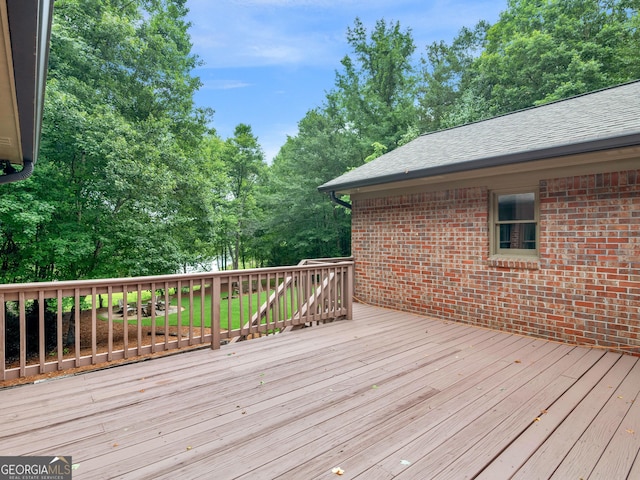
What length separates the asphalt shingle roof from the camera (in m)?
3.68

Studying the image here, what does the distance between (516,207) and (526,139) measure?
35.8 inches

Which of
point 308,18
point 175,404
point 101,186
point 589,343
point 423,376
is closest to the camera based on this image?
point 175,404

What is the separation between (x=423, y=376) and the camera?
3098mm

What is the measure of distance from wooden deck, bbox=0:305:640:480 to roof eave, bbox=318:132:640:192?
2.20 meters

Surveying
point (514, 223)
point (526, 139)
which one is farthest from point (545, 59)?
point (514, 223)

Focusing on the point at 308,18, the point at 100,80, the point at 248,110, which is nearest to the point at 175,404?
the point at 100,80

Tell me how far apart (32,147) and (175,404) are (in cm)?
280

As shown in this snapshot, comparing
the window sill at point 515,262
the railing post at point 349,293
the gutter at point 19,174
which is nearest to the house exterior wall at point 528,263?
the window sill at point 515,262

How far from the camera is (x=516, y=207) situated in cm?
467

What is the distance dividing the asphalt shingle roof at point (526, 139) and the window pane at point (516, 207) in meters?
0.71

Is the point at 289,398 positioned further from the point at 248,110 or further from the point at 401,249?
the point at 248,110

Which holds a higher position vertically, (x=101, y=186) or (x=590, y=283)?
(x=101, y=186)

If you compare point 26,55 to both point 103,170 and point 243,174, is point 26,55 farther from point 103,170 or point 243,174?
point 243,174

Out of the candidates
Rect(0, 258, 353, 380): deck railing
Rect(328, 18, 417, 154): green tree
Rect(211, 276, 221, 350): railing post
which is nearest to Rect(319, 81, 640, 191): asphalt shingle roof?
Rect(0, 258, 353, 380): deck railing
